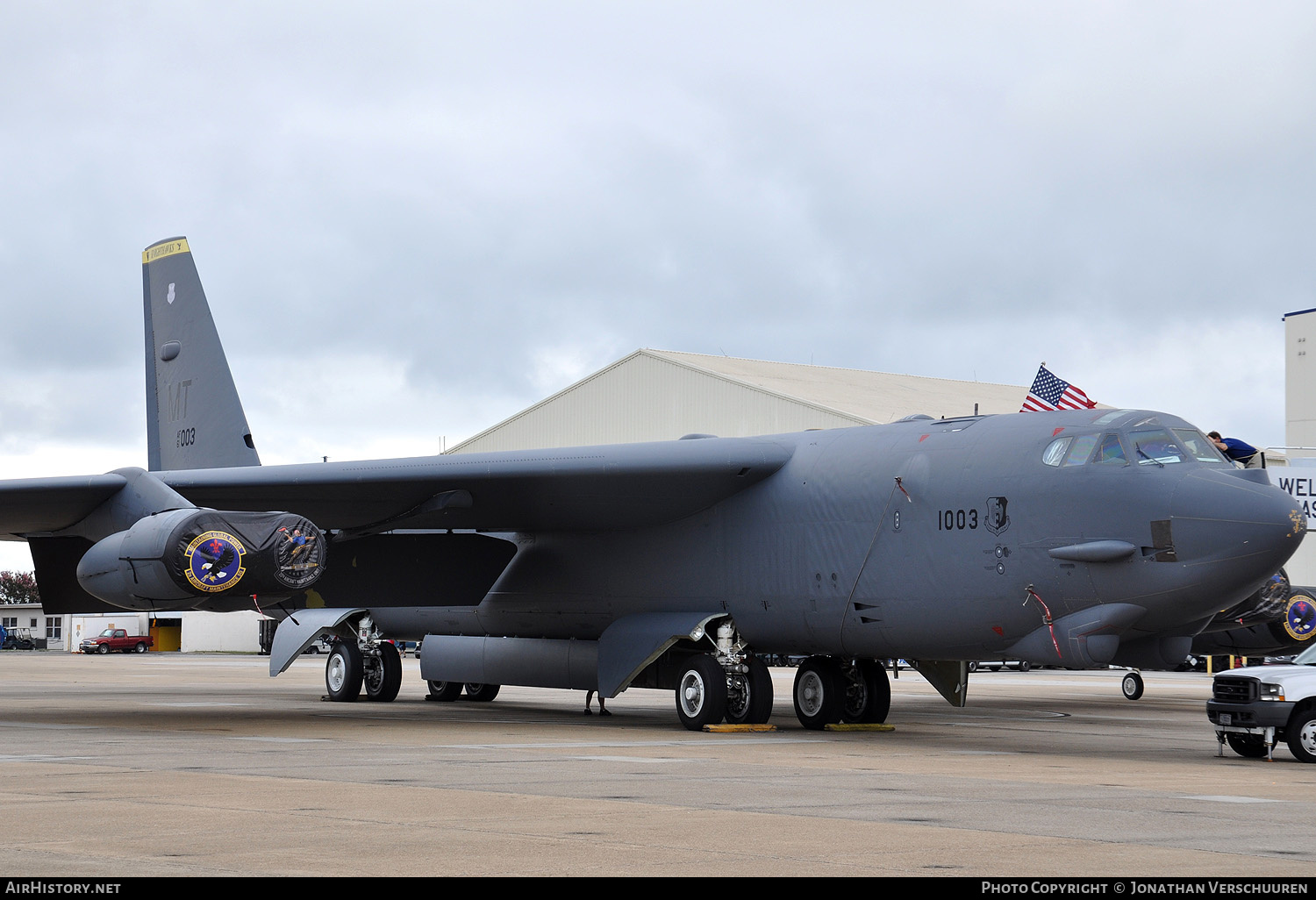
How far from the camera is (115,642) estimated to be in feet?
221

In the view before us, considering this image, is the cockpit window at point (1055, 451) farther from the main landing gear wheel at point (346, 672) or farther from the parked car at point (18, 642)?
the parked car at point (18, 642)

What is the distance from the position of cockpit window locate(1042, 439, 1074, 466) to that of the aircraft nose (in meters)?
1.22

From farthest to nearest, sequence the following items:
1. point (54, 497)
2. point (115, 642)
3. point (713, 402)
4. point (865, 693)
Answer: point (115, 642) < point (713, 402) < point (865, 693) < point (54, 497)

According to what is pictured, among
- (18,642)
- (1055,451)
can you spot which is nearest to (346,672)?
(1055,451)

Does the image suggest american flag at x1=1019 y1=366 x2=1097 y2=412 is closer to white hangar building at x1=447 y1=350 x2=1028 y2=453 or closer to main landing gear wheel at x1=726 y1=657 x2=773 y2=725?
main landing gear wheel at x1=726 y1=657 x2=773 y2=725

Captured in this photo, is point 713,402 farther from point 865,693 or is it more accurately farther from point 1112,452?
point 1112,452

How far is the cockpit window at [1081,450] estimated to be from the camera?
46.2 feet

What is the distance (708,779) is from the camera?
429 inches

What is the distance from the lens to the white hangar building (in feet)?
154

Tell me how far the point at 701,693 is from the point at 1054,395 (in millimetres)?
9365

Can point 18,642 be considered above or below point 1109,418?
below

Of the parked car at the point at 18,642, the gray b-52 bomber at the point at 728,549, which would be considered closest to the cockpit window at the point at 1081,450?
the gray b-52 bomber at the point at 728,549

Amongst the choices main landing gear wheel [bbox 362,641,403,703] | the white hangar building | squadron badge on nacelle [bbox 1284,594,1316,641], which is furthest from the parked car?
squadron badge on nacelle [bbox 1284,594,1316,641]

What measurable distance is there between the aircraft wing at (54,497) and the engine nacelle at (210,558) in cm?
135
